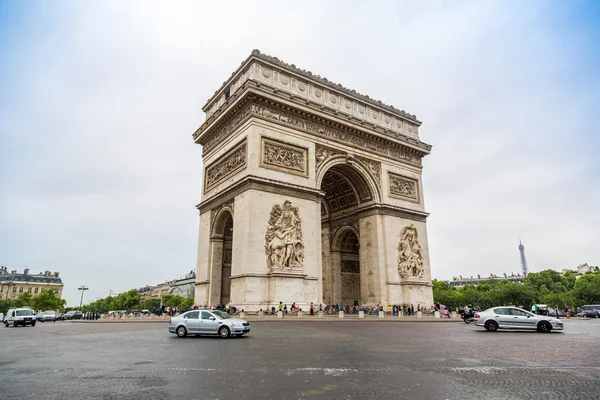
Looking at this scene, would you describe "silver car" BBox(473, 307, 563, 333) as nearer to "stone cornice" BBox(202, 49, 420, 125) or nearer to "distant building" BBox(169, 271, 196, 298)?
"stone cornice" BBox(202, 49, 420, 125)

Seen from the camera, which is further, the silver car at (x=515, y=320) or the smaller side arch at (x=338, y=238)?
the smaller side arch at (x=338, y=238)

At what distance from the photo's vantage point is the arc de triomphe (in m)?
24.0

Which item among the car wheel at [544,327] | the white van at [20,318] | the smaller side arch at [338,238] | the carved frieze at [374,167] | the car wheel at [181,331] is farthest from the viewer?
the smaller side arch at [338,238]

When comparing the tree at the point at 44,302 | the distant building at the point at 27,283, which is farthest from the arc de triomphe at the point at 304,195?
the distant building at the point at 27,283

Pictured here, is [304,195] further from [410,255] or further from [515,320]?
[515,320]

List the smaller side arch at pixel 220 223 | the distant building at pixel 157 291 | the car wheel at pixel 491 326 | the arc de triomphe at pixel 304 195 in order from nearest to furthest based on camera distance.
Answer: the car wheel at pixel 491 326, the arc de triomphe at pixel 304 195, the smaller side arch at pixel 220 223, the distant building at pixel 157 291

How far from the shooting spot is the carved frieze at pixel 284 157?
25.5 m

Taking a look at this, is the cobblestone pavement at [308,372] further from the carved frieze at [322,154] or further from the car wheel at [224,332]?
the carved frieze at [322,154]

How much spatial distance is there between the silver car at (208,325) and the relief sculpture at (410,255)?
19179 mm

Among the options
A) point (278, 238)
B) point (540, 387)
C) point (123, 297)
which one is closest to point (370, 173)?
point (278, 238)

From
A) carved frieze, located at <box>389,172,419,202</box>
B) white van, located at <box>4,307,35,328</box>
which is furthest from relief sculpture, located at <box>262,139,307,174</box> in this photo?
white van, located at <box>4,307,35,328</box>

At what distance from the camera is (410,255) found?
3050 centimetres

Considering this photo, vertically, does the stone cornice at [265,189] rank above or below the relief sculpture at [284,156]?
below

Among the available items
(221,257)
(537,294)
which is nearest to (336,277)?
(221,257)
